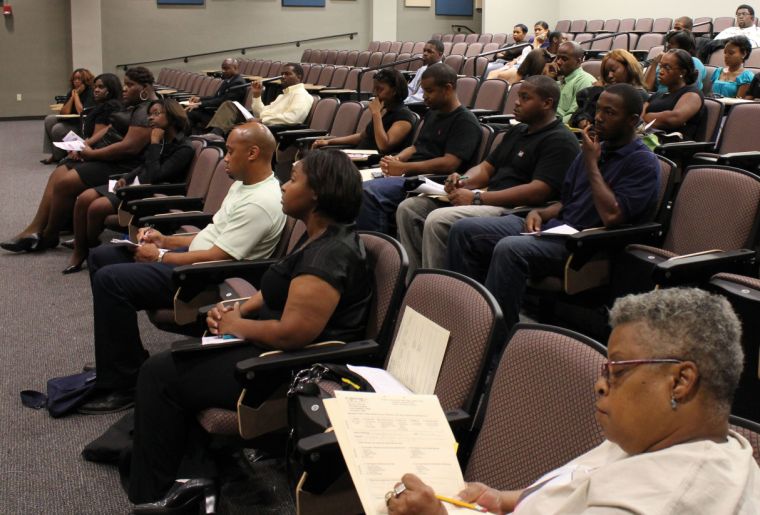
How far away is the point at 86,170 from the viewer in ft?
16.6

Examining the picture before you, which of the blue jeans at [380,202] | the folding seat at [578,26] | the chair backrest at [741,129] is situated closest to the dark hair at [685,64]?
the chair backrest at [741,129]

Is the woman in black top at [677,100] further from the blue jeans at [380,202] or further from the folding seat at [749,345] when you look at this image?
the folding seat at [749,345]

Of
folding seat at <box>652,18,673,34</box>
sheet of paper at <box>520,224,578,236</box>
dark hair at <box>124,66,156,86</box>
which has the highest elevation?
folding seat at <box>652,18,673,34</box>

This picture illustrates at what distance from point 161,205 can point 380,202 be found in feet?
3.73

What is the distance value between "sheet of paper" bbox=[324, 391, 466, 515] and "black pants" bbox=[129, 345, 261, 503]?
694mm

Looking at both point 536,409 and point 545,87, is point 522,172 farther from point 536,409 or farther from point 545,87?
point 536,409

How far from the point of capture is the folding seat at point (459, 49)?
12438 mm

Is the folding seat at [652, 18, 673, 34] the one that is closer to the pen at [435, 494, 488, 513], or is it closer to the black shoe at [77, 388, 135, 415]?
the black shoe at [77, 388, 135, 415]

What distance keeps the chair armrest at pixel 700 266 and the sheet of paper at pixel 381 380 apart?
1084mm

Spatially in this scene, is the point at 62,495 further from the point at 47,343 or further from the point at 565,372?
the point at 565,372

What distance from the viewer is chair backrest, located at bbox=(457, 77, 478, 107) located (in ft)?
21.6

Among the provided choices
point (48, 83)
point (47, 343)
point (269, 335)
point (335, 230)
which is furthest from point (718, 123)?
point (48, 83)

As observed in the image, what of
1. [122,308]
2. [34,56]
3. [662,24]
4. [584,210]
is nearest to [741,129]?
[584,210]

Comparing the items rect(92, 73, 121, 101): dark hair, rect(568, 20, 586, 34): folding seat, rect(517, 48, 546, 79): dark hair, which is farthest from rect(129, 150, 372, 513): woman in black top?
rect(568, 20, 586, 34): folding seat
